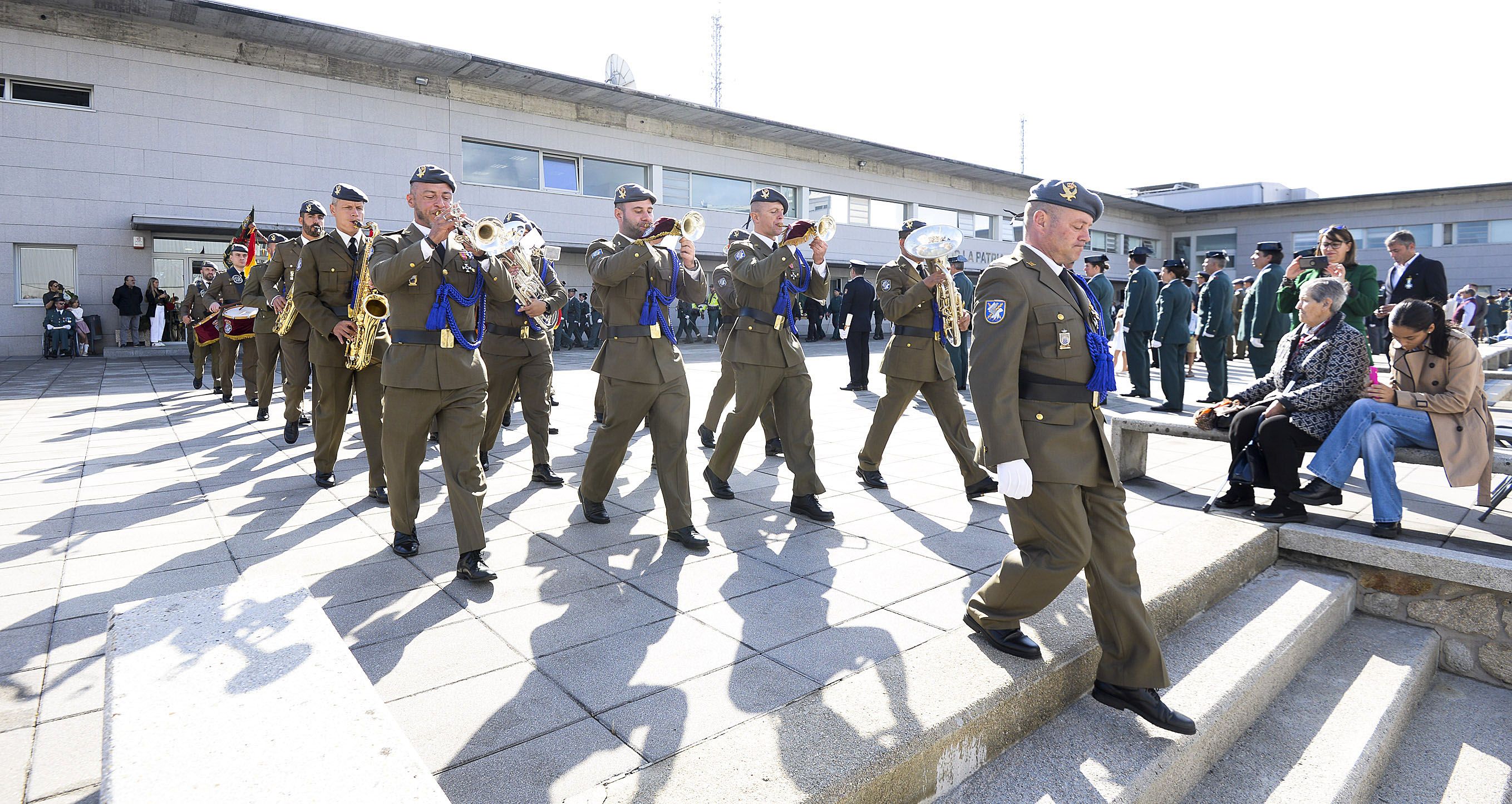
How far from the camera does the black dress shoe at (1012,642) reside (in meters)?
3.10

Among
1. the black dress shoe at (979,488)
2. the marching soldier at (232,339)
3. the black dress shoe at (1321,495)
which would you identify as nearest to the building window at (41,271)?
the marching soldier at (232,339)

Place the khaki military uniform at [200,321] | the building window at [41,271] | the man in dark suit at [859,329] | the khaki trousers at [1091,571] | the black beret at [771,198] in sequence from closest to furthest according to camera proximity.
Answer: the khaki trousers at [1091,571] → the black beret at [771,198] → the khaki military uniform at [200,321] → the man in dark suit at [859,329] → the building window at [41,271]

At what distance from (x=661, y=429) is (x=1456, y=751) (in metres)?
4.08

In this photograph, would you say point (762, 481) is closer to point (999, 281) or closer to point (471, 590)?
point (471, 590)

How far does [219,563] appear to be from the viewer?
4.33m

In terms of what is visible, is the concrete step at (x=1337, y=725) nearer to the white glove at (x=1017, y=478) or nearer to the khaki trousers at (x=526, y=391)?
the white glove at (x=1017, y=478)

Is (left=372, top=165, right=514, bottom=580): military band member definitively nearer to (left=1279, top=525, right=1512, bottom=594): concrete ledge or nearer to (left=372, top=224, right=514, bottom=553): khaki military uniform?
(left=372, top=224, right=514, bottom=553): khaki military uniform

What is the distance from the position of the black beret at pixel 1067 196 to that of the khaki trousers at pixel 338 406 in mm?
4756

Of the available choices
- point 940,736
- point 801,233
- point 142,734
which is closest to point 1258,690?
point 940,736

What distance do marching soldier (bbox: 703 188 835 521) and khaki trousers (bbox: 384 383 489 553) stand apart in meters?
1.74

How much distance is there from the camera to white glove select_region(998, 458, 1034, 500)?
9.75ft

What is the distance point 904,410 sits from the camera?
6.07 meters

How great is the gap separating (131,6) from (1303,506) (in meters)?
21.2

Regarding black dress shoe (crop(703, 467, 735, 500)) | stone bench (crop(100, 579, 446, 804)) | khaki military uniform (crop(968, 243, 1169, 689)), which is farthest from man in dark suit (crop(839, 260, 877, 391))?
stone bench (crop(100, 579, 446, 804))
